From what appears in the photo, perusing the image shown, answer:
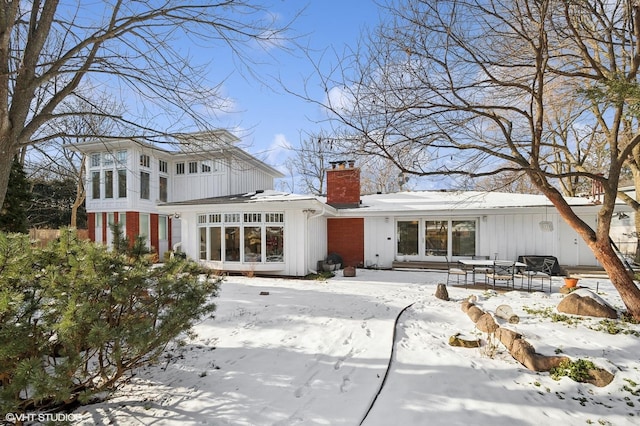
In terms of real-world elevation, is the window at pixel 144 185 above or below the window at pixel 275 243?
above

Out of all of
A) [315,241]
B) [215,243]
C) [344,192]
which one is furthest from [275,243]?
[344,192]

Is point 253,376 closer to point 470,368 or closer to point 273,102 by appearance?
point 470,368

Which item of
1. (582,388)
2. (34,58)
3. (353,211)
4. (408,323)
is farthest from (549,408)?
(353,211)

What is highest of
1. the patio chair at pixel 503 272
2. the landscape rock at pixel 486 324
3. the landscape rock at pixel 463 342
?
the patio chair at pixel 503 272

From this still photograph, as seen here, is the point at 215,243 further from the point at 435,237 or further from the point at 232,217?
the point at 435,237

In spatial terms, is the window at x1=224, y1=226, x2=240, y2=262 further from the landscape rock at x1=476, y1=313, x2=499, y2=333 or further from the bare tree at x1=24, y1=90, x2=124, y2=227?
the landscape rock at x1=476, y1=313, x2=499, y2=333

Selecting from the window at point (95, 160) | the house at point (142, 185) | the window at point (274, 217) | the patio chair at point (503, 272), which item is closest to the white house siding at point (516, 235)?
the patio chair at point (503, 272)

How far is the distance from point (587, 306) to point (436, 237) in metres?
6.99

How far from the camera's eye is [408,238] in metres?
13.0

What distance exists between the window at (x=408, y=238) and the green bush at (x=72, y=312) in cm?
1087

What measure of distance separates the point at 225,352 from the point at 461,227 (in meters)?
10.8

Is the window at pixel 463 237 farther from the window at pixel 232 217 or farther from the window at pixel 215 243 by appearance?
the window at pixel 215 243

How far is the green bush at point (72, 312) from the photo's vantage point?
90.9 inches

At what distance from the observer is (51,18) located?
135 inches
